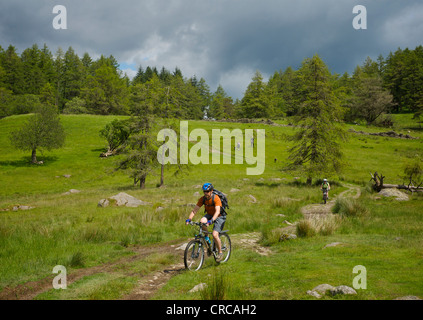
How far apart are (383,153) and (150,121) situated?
4556cm

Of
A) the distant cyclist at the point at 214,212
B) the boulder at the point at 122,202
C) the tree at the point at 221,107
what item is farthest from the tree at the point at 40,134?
the tree at the point at 221,107

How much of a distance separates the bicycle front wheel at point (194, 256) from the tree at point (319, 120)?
25972mm

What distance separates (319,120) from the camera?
32.2m

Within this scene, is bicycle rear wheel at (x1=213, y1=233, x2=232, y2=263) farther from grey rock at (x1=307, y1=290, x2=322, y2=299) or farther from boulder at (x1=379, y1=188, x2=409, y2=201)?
boulder at (x1=379, y1=188, x2=409, y2=201)

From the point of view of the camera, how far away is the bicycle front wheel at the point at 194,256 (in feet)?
27.5

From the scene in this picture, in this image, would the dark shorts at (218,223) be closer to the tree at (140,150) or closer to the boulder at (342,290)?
the boulder at (342,290)

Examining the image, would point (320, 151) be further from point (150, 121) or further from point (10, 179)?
point (10, 179)

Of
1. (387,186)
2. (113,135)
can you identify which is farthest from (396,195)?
(113,135)

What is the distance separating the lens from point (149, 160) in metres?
32.5

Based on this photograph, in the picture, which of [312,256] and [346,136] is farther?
[346,136]

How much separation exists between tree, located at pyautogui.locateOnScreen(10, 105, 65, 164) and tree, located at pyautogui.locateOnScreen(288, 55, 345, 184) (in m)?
42.6

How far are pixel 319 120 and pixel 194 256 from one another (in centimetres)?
2828

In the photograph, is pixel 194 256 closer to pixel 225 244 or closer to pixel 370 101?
pixel 225 244

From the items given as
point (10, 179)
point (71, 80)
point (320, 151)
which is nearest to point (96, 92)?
point (71, 80)
